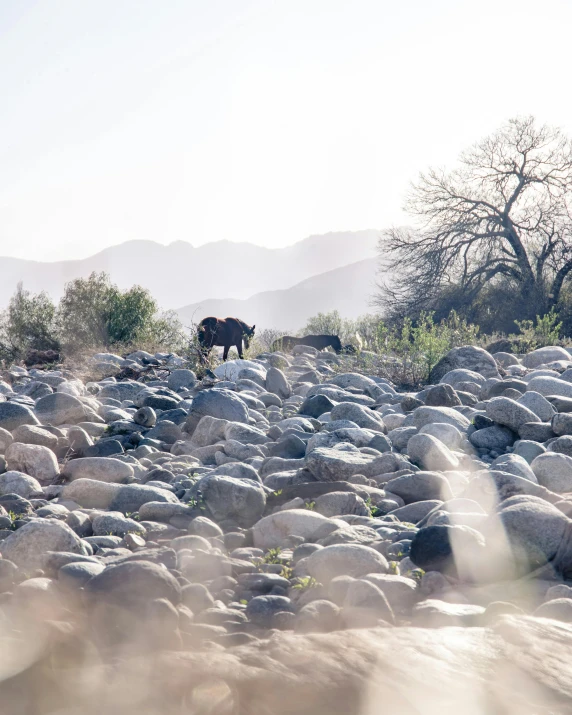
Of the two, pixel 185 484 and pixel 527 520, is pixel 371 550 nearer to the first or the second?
pixel 527 520

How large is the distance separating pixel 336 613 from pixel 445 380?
620 centimetres

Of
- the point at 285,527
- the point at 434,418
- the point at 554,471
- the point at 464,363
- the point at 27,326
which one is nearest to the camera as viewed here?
the point at 285,527

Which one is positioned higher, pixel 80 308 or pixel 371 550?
pixel 80 308

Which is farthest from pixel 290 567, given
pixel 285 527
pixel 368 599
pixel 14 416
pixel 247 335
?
pixel 247 335

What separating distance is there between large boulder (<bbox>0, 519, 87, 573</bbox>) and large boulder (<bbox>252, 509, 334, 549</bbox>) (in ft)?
3.07

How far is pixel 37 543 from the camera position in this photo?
10.8 ft

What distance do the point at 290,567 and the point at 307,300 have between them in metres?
153

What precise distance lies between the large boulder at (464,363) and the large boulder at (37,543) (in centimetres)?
699

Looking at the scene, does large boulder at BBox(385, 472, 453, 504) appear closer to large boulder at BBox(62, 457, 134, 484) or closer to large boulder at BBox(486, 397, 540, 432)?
large boulder at BBox(486, 397, 540, 432)

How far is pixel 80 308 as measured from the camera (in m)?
16.0

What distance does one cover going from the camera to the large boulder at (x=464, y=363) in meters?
9.67

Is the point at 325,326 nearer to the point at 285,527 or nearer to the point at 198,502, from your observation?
the point at 198,502

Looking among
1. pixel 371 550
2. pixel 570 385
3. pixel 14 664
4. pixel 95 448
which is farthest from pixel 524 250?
pixel 14 664

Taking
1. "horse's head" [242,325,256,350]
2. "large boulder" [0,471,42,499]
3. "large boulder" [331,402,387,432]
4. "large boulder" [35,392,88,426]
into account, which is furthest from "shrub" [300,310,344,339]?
"large boulder" [0,471,42,499]
